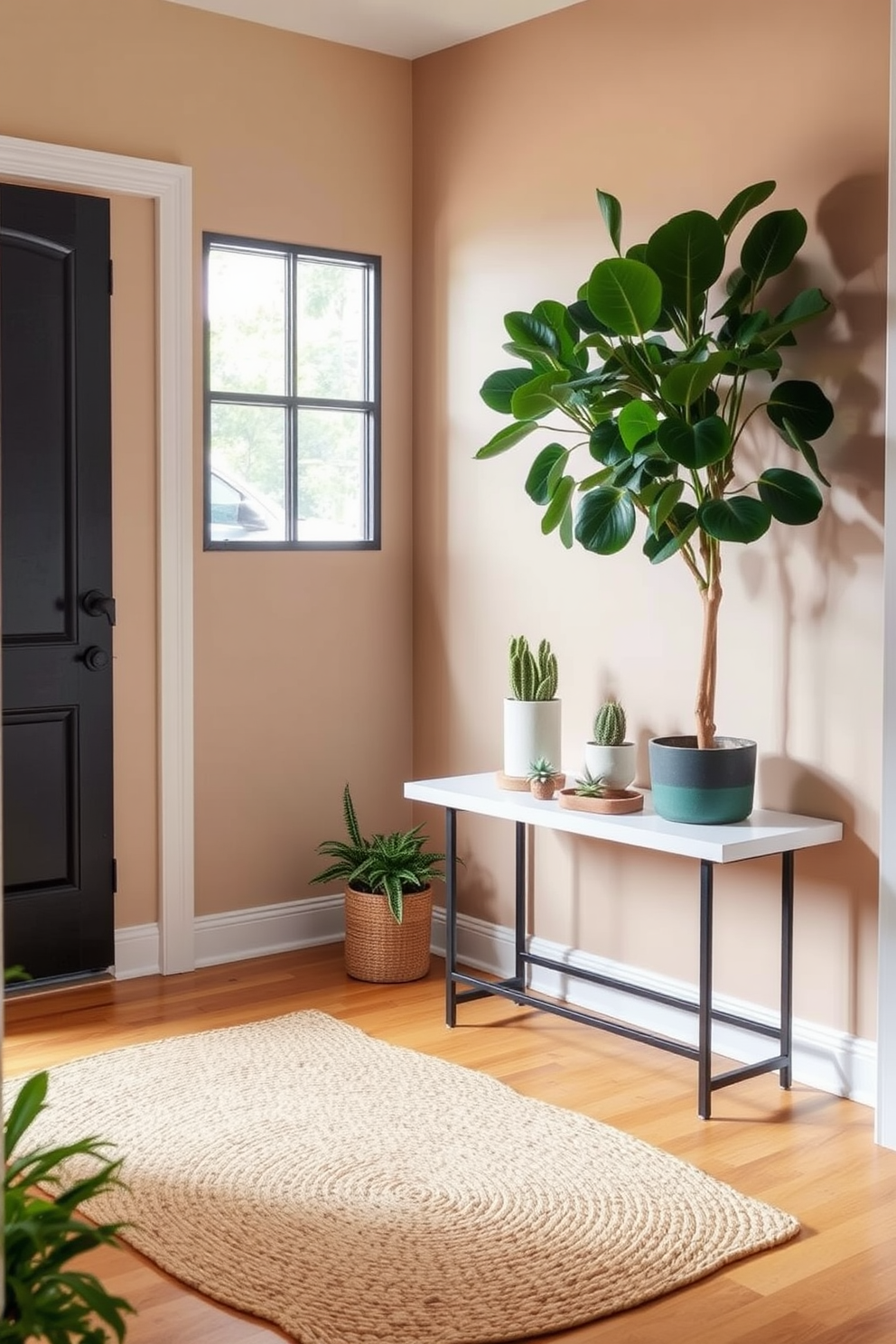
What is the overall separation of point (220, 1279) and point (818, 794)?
1811 millimetres

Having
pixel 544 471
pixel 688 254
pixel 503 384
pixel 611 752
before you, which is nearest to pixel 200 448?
pixel 503 384

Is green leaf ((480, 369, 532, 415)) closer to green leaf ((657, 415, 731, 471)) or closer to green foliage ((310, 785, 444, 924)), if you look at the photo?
green leaf ((657, 415, 731, 471))

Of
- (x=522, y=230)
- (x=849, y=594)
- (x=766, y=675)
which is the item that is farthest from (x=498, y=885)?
(x=522, y=230)

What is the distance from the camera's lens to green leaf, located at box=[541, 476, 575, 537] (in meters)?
3.76

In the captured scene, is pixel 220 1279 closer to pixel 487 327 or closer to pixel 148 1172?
pixel 148 1172

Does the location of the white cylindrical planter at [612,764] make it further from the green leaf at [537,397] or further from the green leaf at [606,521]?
the green leaf at [537,397]

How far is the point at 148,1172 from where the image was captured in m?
3.01

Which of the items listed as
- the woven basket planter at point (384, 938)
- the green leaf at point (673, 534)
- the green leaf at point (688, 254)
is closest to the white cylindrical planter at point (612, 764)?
the green leaf at point (673, 534)

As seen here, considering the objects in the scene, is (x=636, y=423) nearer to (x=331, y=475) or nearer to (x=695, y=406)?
(x=695, y=406)

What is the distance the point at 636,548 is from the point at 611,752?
2.06ft

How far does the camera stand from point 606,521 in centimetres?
352

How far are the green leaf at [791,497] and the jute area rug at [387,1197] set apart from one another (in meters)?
1.45

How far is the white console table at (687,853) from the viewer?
3.32 metres

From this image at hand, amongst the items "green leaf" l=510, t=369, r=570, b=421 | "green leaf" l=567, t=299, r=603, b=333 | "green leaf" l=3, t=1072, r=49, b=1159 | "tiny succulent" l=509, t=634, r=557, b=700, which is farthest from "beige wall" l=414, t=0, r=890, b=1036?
"green leaf" l=3, t=1072, r=49, b=1159
